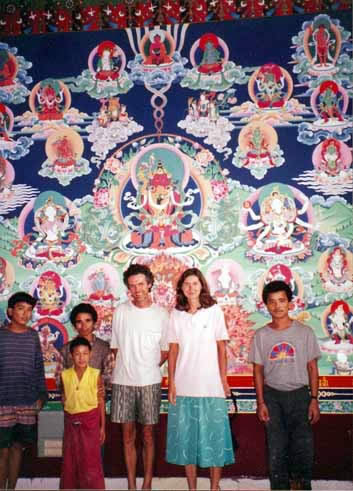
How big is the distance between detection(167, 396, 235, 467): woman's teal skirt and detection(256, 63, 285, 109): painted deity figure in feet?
8.06

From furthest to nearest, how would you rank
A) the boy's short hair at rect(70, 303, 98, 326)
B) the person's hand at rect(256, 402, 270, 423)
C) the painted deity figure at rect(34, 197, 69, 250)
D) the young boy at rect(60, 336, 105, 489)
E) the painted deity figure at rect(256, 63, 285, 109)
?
the painted deity figure at rect(34, 197, 69, 250) < the painted deity figure at rect(256, 63, 285, 109) < the boy's short hair at rect(70, 303, 98, 326) < the person's hand at rect(256, 402, 270, 423) < the young boy at rect(60, 336, 105, 489)

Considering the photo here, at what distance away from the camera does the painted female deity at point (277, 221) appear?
14.9 feet

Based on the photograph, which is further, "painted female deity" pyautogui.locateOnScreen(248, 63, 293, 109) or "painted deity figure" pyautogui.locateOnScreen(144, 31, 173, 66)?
"painted deity figure" pyautogui.locateOnScreen(144, 31, 173, 66)

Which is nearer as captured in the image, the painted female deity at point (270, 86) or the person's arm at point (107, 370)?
the person's arm at point (107, 370)

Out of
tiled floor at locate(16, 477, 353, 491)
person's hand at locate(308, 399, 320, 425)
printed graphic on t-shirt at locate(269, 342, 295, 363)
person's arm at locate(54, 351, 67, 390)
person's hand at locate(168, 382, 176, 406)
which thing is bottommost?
tiled floor at locate(16, 477, 353, 491)

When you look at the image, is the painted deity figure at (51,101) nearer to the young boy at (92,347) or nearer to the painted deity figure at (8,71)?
the painted deity figure at (8,71)

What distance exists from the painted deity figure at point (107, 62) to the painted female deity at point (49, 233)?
1.11 metres

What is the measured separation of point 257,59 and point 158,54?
2.78 feet

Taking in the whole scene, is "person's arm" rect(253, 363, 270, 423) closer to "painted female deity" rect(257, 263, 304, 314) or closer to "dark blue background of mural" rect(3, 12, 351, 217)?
"painted female deity" rect(257, 263, 304, 314)

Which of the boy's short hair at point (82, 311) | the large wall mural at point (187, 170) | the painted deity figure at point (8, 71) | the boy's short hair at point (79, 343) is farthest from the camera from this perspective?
the painted deity figure at point (8, 71)

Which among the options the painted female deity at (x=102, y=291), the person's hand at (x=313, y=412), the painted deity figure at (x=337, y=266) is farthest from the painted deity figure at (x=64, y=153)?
the person's hand at (x=313, y=412)

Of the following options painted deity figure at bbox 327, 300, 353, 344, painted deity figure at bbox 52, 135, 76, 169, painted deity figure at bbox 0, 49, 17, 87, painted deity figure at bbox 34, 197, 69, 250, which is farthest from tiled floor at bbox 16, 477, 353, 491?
painted deity figure at bbox 0, 49, 17, 87

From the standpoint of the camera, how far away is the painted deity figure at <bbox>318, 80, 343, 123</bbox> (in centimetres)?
457

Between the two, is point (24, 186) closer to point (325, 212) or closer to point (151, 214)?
point (151, 214)
